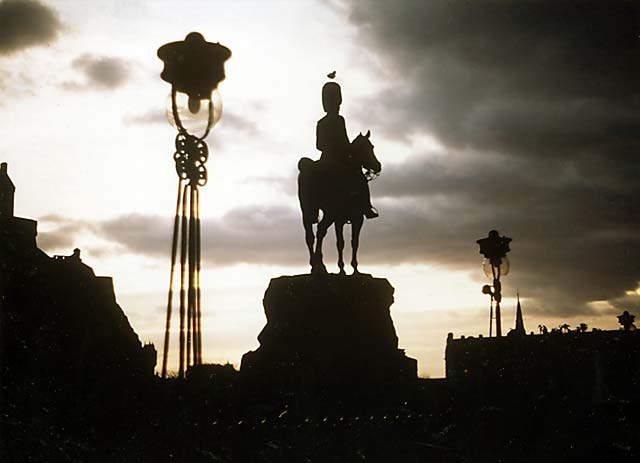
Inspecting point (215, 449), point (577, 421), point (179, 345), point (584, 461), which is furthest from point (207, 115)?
point (577, 421)

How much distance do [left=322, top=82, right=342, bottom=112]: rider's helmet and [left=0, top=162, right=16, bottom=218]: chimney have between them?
753 inches

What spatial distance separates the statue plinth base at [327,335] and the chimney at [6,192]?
63.5ft

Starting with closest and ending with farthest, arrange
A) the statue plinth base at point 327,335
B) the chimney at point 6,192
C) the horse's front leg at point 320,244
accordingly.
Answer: the statue plinth base at point 327,335, the horse's front leg at point 320,244, the chimney at point 6,192

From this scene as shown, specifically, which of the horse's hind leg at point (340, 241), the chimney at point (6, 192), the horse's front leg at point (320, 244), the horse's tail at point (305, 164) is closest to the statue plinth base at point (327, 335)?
the horse's front leg at point (320, 244)

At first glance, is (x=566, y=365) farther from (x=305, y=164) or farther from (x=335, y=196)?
(x=305, y=164)

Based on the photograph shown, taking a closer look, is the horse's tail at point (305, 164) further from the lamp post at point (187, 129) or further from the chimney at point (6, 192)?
the chimney at point (6, 192)

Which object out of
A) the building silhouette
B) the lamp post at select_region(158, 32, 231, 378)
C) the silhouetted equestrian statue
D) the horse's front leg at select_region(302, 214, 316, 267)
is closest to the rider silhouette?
the silhouetted equestrian statue

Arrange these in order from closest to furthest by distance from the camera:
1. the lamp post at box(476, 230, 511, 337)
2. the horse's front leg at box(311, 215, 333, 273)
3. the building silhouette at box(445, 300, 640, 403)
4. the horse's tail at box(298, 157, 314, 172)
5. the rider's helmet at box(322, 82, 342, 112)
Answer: the horse's front leg at box(311, 215, 333, 273)
the horse's tail at box(298, 157, 314, 172)
the rider's helmet at box(322, 82, 342, 112)
the building silhouette at box(445, 300, 640, 403)
the lamp post at box(476, 230, 511, 337)

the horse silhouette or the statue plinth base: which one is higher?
the horse silhouette

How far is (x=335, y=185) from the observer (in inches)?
591

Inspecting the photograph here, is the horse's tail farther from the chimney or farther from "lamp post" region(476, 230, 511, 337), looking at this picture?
the chimney

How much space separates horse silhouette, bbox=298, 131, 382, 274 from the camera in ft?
49.2

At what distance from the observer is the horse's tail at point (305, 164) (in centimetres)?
1505

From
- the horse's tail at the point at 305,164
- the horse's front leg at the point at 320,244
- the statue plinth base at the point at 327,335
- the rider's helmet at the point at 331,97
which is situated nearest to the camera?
the statue plinth base at the point at 327,335
